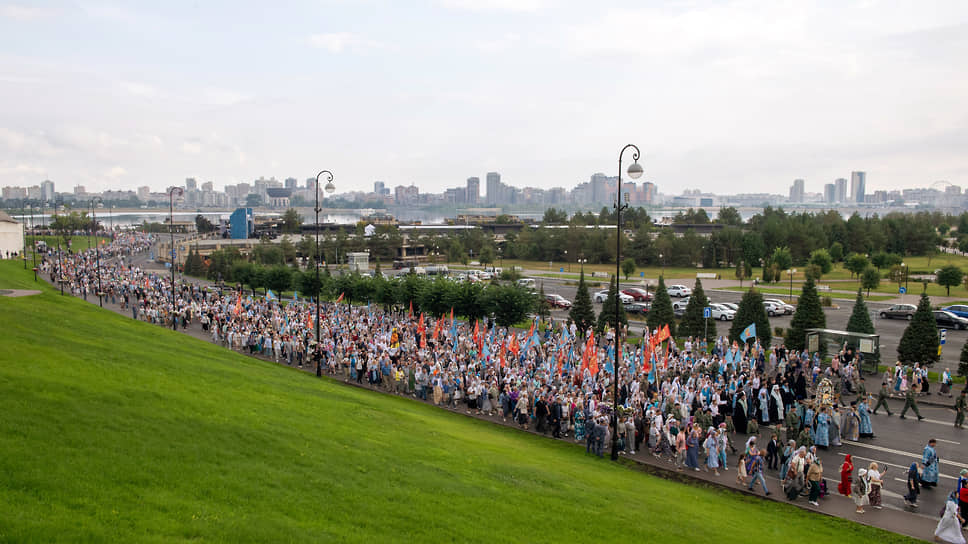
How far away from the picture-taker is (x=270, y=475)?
10984 millimetres

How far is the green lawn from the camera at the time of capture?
8969mm

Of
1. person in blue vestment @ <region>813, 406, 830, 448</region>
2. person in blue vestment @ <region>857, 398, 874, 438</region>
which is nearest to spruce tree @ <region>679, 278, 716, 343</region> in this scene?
person in blue vestment @ <region>857, 398, 874, 438</region>

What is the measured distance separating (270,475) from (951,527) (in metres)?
13.2

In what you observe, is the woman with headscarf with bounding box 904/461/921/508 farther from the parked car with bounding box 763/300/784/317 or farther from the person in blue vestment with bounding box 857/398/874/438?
the parked car with bounding box 763/300/784/317

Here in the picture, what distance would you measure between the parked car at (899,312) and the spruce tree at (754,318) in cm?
1617

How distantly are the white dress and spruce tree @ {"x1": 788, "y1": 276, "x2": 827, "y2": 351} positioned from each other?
1998 cm

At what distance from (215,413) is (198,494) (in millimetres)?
4079

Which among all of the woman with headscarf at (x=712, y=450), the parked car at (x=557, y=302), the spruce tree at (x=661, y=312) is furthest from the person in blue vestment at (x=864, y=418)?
the parked car at (x=557, y=302)

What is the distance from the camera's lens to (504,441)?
18.1 meters

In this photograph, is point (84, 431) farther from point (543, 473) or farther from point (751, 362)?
point (751, 362)

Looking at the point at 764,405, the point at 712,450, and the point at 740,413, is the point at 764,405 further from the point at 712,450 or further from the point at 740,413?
the point at 712,450

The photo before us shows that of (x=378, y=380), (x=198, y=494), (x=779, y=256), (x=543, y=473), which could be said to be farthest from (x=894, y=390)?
(x=779, y=256)

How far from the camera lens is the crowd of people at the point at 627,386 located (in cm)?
1708

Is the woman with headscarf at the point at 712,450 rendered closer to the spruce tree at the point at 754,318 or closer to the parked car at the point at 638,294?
the spruce tree at the point at 754,318
